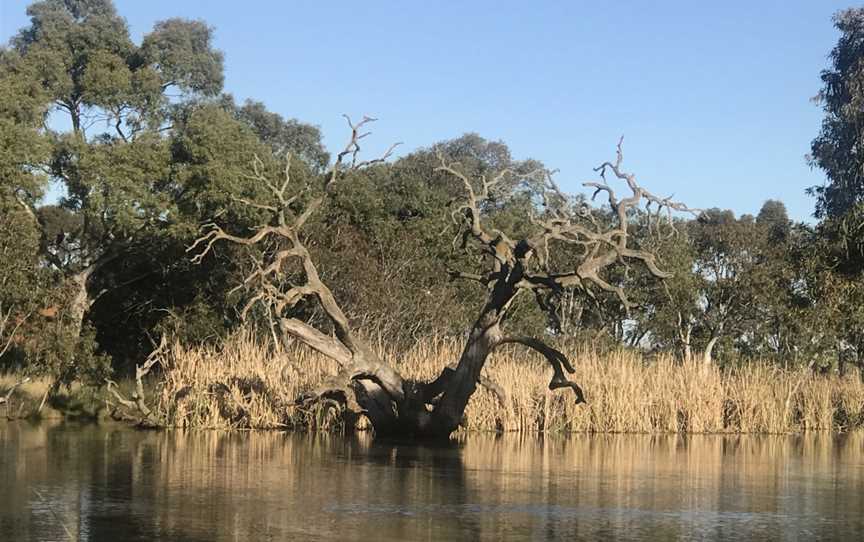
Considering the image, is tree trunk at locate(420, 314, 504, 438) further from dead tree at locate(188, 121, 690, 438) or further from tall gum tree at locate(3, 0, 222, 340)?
tall gum tree at locate(3, 0, 222, 340)

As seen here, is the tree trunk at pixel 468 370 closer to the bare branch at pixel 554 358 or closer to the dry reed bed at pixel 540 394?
the bare branch at pixel 554 358

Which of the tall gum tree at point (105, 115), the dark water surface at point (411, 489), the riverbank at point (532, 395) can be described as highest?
the tall gum tree at point (105, 115)

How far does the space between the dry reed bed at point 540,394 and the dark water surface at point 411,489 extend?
141 cm

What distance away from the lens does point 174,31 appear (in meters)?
43.3

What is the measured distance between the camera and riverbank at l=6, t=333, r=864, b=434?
23.7 metres

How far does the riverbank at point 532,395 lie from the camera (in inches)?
932

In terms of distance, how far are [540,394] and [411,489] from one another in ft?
34.1

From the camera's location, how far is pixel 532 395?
2456 centimetres

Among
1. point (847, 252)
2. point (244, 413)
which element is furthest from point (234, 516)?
point (847, 252)

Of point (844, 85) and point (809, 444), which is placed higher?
point (844, 85)

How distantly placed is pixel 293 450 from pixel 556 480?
16.8 feet

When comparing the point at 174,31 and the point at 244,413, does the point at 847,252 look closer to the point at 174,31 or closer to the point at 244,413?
the point at 244,413

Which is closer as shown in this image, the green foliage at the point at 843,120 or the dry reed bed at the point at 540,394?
the dry reed bed at the point at 540,394

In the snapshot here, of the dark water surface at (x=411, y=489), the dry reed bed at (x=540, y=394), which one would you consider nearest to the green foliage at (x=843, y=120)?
the dry reed bed at (x=540, y=394)
